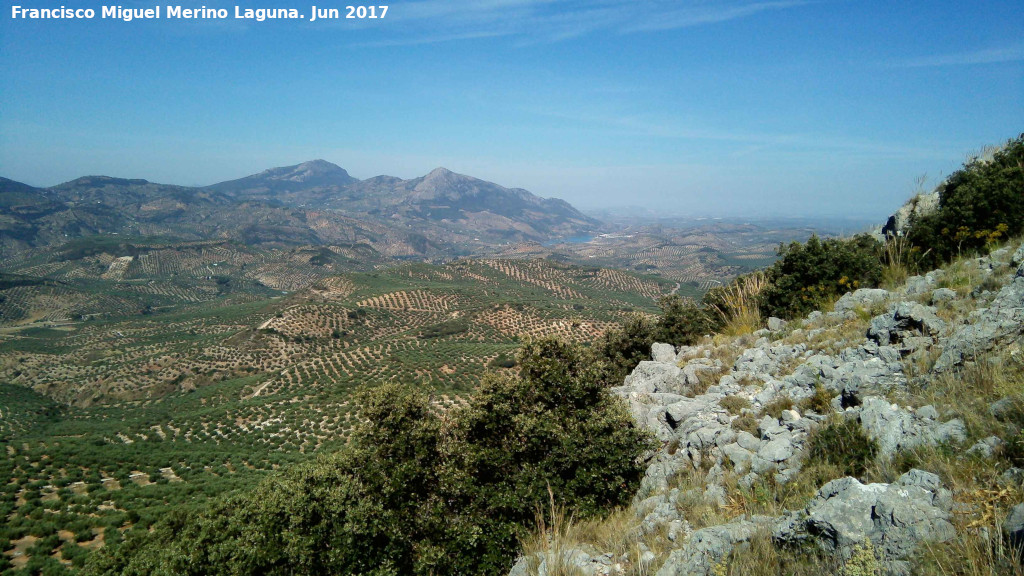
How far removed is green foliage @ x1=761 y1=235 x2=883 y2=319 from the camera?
12.5m

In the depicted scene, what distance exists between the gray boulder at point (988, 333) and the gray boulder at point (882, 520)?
293cm

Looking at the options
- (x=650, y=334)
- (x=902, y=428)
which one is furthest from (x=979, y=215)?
(x=650, y=334)

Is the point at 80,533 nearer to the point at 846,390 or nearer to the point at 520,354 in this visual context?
the point at 520,354

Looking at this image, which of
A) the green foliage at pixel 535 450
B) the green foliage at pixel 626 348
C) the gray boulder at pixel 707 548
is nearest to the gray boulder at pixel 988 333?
the gray boulder at pixel 707 548

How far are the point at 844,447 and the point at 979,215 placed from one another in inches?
407

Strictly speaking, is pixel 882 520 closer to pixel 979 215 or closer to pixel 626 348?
pixel 979 215

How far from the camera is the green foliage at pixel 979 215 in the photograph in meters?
10.2

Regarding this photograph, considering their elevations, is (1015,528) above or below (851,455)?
above

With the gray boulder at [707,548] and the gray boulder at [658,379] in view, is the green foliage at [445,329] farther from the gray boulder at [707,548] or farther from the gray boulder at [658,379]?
the gray boulder at [707,548]

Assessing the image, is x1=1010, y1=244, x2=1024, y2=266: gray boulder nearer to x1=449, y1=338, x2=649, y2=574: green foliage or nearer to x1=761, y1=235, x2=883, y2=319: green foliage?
Answer: x1=761, y1=235, x2=883, y2=319: green foliage

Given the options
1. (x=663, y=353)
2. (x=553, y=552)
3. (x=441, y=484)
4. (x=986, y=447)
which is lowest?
(x=441, y=484)

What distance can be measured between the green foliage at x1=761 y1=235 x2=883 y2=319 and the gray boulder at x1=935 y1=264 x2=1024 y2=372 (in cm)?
658

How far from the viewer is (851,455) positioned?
503 cm

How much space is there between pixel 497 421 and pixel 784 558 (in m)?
6.03
